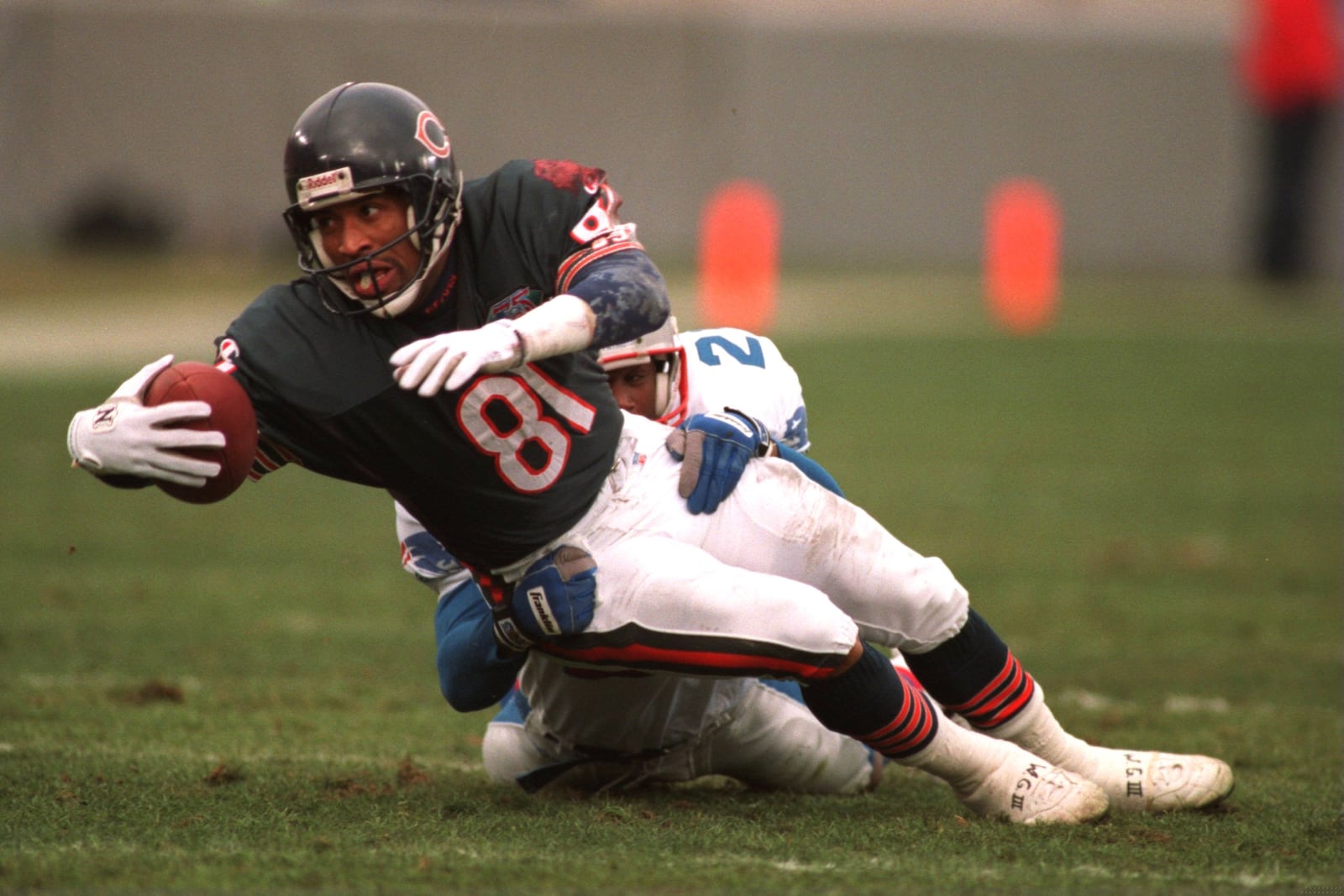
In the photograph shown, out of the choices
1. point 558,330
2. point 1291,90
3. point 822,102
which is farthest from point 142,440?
point 822,102

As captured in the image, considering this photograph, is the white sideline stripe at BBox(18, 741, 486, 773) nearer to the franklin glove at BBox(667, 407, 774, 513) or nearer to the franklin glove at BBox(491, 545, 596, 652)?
the franklin glove at BBox(491, 545, 596, 652)

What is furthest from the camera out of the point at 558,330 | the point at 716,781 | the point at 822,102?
the point at 822,102

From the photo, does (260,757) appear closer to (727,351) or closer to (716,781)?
(716,781)

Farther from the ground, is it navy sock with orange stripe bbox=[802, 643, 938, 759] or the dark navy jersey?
the dark navy jersey

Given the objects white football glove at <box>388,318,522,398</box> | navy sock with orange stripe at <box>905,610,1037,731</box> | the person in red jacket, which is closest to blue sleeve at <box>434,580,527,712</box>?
white football glove at <box>388,318,522,398</box>

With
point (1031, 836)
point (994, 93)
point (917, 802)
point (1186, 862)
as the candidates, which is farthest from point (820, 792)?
point (994, 93)

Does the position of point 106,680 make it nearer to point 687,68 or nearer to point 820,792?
point 820,792

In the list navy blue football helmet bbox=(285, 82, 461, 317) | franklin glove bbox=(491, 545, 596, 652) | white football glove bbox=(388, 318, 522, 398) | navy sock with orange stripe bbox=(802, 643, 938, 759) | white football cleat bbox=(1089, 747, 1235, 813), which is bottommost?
white football cleat bbox=(1089, 747, 1235, 813)

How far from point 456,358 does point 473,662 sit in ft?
2.76

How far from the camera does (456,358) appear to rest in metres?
2.81

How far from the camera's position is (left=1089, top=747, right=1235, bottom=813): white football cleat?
3.43 meters

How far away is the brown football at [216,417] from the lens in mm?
2982

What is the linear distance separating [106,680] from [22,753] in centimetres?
94

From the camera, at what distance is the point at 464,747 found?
13.7 feet
